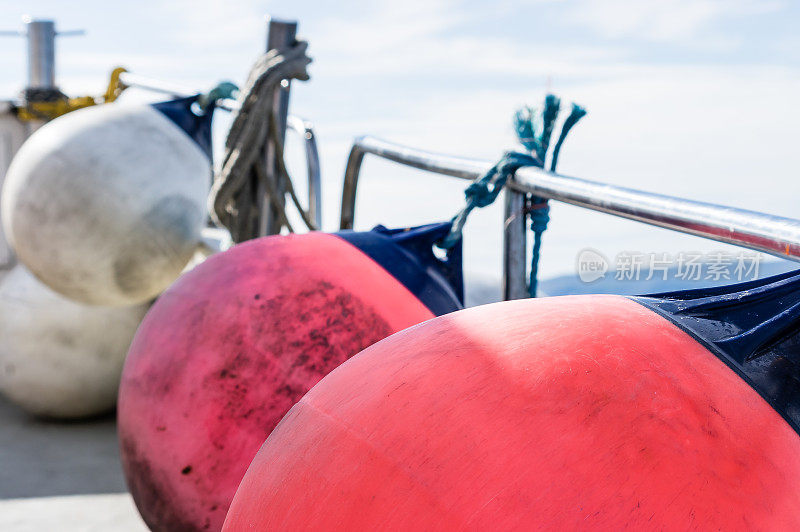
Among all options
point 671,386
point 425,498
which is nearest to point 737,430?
point 671,386

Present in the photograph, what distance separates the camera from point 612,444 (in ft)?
→ 2.97

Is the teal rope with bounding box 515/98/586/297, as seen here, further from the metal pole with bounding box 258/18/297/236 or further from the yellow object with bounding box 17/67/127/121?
the yellow object with bounding box 17/67/127/121

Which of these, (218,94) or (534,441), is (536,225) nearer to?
(534,441)

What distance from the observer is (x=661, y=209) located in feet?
4.85

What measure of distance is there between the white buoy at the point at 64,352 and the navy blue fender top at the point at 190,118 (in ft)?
4.59

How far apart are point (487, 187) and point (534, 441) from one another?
3.51 feet

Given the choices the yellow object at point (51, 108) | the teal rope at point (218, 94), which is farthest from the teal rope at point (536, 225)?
the yellow object at point (51, 108)

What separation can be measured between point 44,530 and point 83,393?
1.35 m

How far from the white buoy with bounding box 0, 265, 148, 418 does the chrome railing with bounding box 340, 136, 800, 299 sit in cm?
223

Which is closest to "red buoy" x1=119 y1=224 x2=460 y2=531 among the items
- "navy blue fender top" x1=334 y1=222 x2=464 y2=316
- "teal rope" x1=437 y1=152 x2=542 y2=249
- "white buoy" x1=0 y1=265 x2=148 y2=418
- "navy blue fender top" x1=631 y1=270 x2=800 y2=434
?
"navy blue fender top" x1=334 y1=222 x2=464 y2=316

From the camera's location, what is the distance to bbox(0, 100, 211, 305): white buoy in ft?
9.16

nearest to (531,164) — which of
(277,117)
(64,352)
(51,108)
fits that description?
(277,117)

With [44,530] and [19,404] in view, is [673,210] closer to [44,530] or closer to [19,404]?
[44,530]

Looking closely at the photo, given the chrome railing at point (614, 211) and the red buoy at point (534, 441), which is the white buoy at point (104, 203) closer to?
the chrome railing at point (614, 211)
